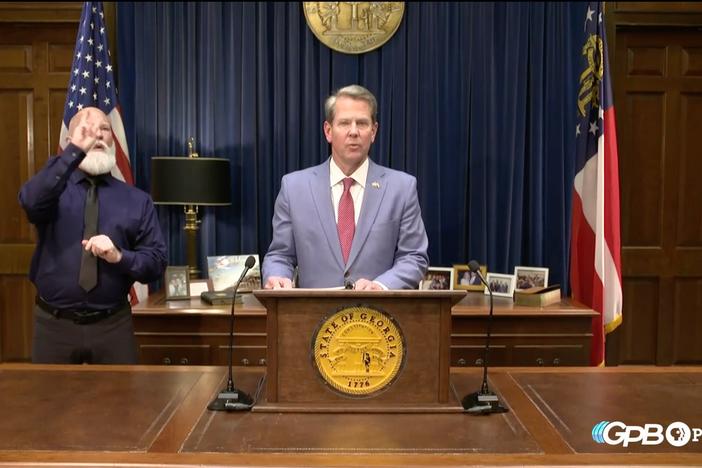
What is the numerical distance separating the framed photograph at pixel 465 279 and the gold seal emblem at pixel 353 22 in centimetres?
140

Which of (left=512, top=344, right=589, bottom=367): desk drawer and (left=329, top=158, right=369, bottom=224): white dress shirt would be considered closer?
(left=329, top=158, right=369, bottom=224): white dress shirt

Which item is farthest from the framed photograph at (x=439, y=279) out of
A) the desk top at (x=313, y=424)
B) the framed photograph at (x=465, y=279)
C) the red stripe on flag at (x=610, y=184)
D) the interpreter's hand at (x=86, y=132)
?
the interpreter's hand at (x=86, y=132)

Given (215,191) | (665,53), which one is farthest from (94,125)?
(665,53)

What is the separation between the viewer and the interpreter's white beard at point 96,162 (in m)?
2.55

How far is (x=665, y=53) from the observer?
4.15 m

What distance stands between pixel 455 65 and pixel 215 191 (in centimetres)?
160

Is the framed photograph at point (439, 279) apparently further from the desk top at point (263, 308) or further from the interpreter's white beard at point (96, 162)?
the interpreter's white beard at point (96, 162)

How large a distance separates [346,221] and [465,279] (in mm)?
1492

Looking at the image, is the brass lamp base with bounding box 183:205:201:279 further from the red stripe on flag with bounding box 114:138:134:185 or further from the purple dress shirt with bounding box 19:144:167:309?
the purple dress shirt with bounding box 19:144:167:309

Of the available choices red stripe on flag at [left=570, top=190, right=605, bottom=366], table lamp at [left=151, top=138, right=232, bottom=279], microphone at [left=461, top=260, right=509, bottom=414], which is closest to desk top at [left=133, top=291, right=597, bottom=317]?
red stripe on flag at [left=570, top=190, right=605, bottom=366]

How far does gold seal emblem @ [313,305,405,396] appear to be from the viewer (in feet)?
5.35

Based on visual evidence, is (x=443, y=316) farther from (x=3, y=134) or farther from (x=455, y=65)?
(x=3, y=134)

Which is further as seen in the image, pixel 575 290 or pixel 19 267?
pixel 19 267

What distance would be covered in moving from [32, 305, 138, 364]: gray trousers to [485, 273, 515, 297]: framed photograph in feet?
6.67
